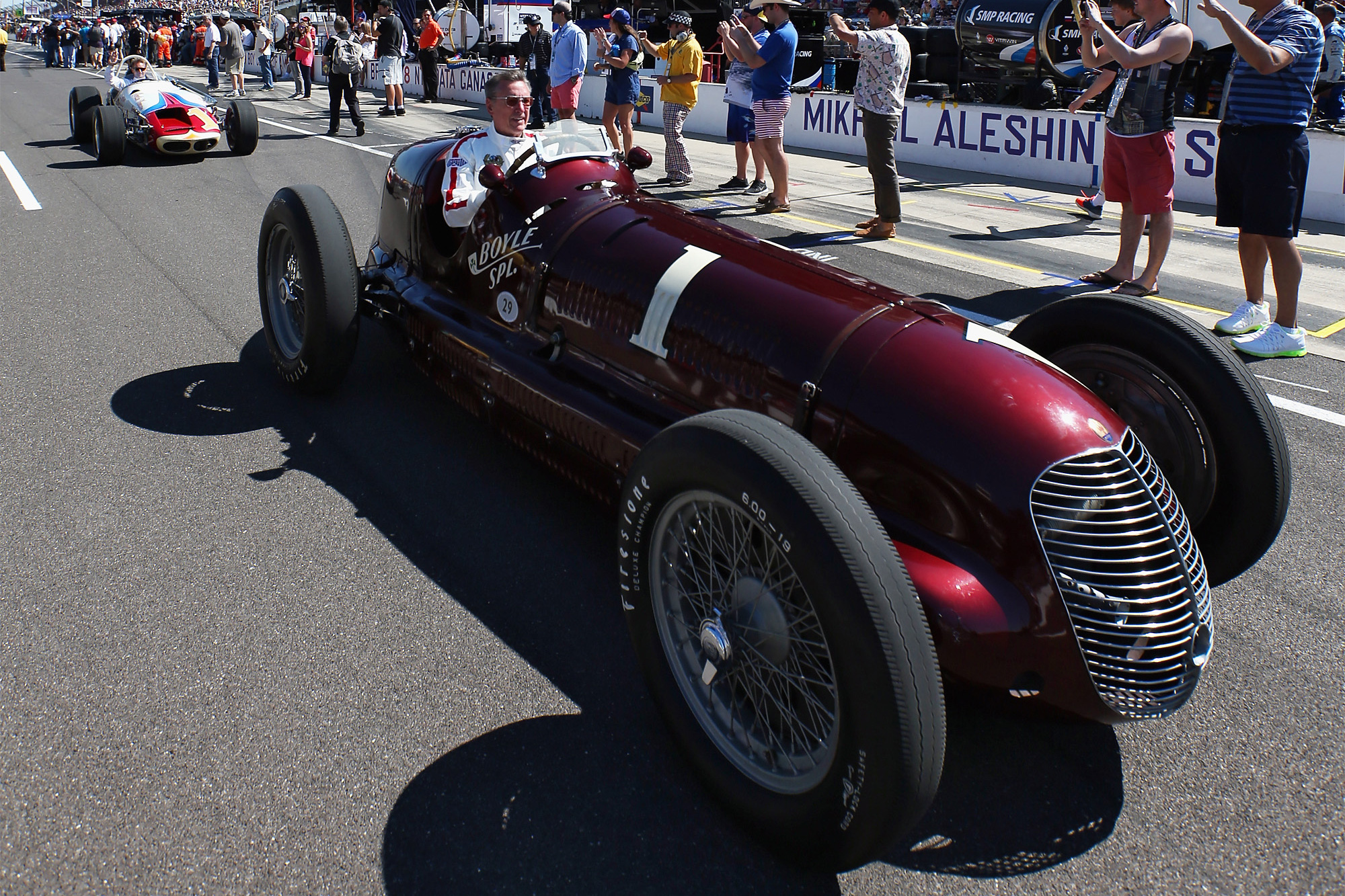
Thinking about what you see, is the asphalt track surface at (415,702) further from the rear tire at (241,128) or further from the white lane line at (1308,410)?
the rear tire at (241,128)

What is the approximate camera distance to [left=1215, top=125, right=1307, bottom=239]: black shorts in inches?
186

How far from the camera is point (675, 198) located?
30.3 ft

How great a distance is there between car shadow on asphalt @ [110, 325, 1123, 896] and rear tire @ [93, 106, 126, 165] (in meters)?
9.37

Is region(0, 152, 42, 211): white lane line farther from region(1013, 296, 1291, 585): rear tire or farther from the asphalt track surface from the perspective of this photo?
region(1013, 296, 1291, 585): rear tire

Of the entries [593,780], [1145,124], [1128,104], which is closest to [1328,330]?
[1145,124]

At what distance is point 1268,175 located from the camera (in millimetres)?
4742

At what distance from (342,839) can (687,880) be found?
2.41 ft

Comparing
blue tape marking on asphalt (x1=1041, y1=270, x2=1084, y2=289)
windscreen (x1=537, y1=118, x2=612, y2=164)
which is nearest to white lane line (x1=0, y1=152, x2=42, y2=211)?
windscreen (x1=537, y1=118, x2=612, y2=164)

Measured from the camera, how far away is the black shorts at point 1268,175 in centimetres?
472

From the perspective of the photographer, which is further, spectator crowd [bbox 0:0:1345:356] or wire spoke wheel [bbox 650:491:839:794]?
spectator crowd [bbox 0:0:1345:356]

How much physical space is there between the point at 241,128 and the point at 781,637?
1196 cm

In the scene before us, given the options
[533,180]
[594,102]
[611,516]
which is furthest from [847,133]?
[611,516]

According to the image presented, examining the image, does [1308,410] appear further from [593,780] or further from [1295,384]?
[593,780]

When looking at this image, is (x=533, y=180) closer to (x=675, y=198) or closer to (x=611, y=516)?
(x=611, y=516)
